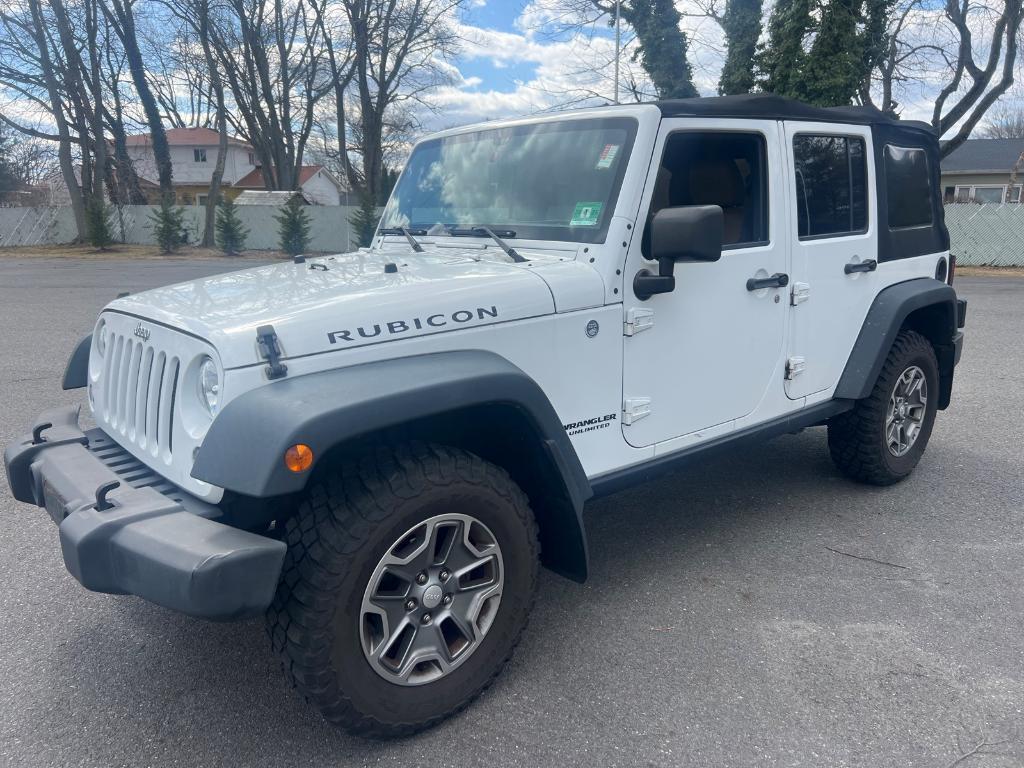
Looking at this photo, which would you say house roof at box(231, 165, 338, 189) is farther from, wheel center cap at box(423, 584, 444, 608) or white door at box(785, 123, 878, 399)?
wheel center cap at box(423, 584, 444, 608)

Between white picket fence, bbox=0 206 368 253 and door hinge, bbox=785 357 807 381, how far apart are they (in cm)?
2621

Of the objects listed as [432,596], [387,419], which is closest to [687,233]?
[387,419]

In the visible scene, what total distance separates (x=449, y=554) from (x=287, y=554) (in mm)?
520

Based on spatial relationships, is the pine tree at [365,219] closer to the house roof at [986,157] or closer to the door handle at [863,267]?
the door handle at [863,267]

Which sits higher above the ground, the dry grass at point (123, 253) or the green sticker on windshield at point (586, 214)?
the green sticker on windshield at point (586, 214)

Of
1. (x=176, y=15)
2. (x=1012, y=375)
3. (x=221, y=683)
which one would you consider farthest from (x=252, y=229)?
(x=221, y=683)

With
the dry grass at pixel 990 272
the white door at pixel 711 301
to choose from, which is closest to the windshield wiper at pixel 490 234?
the white door at pixel 711 301

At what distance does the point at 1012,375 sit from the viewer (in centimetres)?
780

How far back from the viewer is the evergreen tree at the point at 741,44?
21.9 m

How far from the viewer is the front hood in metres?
2.43

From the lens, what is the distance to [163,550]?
219cm

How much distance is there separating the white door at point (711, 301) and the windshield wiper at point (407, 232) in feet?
3.49

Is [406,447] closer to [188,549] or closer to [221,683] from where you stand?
[188,549]

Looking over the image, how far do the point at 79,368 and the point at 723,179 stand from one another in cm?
288
